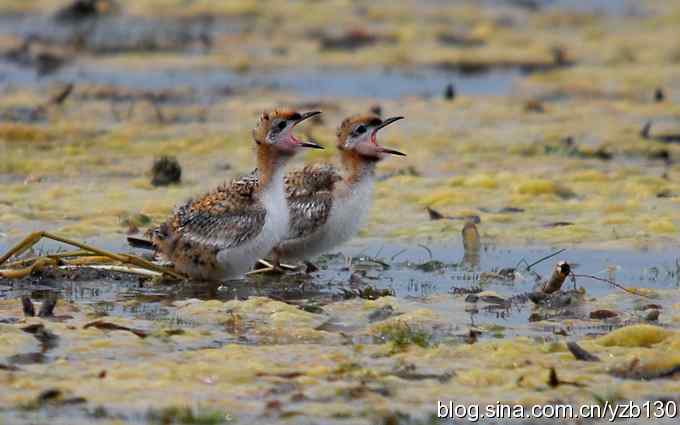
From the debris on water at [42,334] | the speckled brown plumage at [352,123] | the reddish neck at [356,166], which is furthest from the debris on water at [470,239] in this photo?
the debris on water at [42,334]

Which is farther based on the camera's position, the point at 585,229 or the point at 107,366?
the point at 585,229

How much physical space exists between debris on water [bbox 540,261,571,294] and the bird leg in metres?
A: 2.36

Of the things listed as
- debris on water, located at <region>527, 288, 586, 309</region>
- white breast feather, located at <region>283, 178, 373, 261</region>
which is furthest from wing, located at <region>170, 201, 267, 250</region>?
debris on water, located at <region>527, 288, 586, 309</region>

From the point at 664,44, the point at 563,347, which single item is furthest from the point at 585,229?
the point at 664,44

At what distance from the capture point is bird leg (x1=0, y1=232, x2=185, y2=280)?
9.91 metres

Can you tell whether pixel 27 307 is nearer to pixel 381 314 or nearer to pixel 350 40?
pixel 381 314

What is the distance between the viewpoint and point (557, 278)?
9.80 m

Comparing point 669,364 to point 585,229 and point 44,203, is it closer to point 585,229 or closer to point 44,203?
point 585,229

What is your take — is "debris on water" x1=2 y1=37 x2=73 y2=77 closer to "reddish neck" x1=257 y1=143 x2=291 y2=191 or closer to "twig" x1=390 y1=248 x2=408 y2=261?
"twig" x1=390 y1=248 x2=408 y2=261

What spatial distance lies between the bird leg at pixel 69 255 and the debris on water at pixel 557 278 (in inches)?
92.9

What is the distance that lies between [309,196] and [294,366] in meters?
2.88

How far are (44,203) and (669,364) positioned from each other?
634cm

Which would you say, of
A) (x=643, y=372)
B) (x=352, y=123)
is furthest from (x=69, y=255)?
(x=643, y=372)

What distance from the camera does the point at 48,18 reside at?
2448cm
